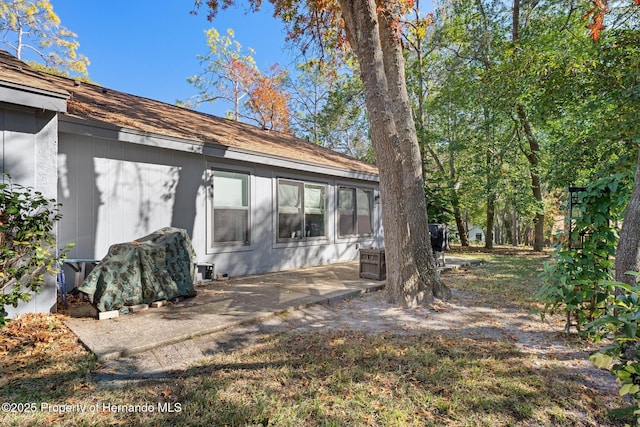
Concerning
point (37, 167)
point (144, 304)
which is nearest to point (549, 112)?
point (144, 304)

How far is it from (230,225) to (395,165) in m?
3.47

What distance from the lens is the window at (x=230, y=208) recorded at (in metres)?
6.19

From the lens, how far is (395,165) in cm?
454

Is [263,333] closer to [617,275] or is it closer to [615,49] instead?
[617,275]

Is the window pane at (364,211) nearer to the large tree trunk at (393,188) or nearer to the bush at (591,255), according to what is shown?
the large tree trunk at (393,188)

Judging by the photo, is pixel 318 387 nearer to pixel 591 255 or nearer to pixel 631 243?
pixel 631 243

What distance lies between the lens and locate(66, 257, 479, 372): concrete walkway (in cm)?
288

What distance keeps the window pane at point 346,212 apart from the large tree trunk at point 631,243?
20.6 feet

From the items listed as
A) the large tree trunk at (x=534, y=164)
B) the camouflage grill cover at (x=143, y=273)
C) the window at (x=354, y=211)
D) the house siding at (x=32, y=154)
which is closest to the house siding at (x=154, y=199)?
the house siding at (x=32, y=154)

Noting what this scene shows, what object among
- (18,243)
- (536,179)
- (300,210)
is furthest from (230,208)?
(536,179)

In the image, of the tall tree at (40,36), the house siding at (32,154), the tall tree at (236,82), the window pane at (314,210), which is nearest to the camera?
the house siding at (32,154)

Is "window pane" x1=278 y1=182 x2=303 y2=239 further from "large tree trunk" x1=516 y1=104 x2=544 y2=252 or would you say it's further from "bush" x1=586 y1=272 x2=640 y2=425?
"large tree trunk" x1=516 y1=104 x2=544 y2=252

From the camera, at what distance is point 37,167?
366 cm

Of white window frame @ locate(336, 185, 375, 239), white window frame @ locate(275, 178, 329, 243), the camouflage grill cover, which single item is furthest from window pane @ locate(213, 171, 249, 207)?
white window frame @ locate(336, 185, 375, 239)
